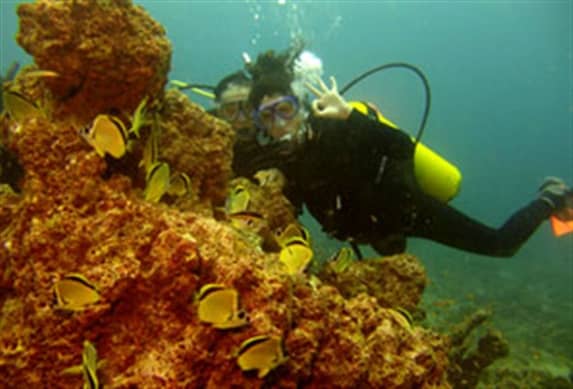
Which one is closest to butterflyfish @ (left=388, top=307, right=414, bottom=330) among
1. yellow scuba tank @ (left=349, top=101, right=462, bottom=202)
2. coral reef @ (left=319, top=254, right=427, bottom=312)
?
coral reef @ (left=319, top=254, right=427, bottom=312)

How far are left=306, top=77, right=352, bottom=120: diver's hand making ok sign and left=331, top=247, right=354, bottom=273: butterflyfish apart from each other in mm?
1613

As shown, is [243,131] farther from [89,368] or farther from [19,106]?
[89,368]

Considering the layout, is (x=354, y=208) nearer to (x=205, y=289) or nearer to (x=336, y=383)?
(x=336, y=383)

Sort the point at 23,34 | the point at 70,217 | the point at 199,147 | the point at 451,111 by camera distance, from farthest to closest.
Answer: the point at 451,111 → the point at 199,147 → the point at 23,34 → the point at 70,217

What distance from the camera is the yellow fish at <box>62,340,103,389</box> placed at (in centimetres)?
230

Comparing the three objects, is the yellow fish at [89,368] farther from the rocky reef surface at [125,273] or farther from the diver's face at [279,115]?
the diver's face at [279,115]

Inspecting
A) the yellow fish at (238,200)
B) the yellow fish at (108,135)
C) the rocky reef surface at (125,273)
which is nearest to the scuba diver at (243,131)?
the yellow fish at (238,200)

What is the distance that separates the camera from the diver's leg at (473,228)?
6.94m

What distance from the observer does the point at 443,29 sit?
101 m

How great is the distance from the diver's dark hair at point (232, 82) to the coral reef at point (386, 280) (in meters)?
2.47

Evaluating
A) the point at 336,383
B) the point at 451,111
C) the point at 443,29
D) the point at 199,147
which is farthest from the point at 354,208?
the point at 451,111

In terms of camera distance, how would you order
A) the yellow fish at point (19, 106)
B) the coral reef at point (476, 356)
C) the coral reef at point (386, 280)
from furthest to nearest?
the coral reef at point (476, 356) → the coral reef at point (386, 280) → the yellow fish at point (19, 106)

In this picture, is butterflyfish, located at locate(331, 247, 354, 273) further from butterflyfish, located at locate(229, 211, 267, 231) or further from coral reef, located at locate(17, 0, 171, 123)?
coral reef, located at locate(17, 0, 171, 123)

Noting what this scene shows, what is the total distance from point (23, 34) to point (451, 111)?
5959 inches
